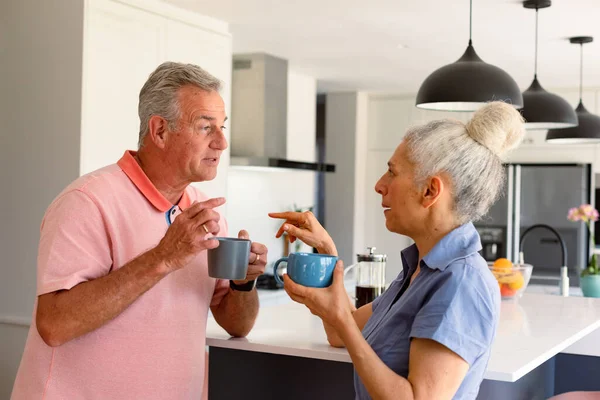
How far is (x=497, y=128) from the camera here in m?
1.55

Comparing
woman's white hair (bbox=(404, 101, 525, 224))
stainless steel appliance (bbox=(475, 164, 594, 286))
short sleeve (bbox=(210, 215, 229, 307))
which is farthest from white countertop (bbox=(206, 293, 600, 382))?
stainless steel appliance (bbox=(475, 164, 594, 286))

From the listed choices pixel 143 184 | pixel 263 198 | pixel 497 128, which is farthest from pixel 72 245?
pixel 263 198

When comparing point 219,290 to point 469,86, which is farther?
point 469,86

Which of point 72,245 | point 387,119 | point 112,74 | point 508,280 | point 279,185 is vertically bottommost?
point 508,280

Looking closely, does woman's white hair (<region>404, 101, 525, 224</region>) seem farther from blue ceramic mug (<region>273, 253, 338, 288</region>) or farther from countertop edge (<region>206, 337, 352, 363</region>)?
countertop edge (<region>206, 337, 352, 363</region>)

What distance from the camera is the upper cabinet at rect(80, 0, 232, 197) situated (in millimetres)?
3574

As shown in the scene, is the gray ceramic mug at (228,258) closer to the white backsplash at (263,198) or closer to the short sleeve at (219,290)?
the short sleeve at (219,290)

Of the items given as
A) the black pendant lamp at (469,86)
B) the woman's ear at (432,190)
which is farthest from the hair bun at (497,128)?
the black pendant lamp at (469,86)

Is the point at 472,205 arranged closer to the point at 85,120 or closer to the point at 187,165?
the point at 187,165

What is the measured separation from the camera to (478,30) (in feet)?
14.9

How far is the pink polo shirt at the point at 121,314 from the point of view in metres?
1.65

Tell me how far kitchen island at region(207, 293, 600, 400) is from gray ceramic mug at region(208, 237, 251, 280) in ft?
1.21

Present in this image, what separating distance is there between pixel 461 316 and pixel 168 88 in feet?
2.82

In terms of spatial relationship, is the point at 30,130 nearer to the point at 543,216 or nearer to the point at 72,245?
the point at 72,245
